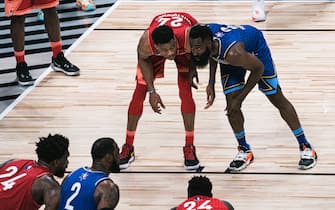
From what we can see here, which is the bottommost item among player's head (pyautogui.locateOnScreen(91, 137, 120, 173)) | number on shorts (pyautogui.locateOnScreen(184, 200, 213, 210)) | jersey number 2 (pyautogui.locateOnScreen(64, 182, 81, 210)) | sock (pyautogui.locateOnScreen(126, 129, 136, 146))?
sock (pyautogui.locateOnScreen(126, 129, 136, 146))

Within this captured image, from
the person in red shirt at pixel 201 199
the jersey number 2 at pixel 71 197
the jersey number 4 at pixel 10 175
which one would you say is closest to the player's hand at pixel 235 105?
the person in red shirt at pixel 201 199

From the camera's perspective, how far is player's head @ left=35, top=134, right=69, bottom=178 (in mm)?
4770

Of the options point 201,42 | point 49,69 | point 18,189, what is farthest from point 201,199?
point 49,69

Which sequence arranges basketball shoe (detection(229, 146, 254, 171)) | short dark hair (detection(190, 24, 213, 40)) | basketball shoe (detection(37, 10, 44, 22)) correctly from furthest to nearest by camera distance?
1. basketball shoe (detection(37, 10, 44, 22))
2. basketball shoe (detection(229, 146, 254, 171))
3. short dark hair (detection(190, 24, 213, 40))

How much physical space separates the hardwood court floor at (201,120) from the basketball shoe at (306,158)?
45 mm

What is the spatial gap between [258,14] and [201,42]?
12.7ft

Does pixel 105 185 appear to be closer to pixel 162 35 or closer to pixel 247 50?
pixel 162 35

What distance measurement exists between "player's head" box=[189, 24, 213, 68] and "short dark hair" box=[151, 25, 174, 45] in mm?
142

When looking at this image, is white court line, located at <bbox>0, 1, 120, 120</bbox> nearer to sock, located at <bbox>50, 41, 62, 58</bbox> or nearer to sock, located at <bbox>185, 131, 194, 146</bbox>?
sock, located at <bbox>50, 41, 62, 58</bbox>

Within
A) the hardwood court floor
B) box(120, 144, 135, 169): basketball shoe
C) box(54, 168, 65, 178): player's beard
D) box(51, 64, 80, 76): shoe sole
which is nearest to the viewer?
box(54, 168, 65, 178): player's beard

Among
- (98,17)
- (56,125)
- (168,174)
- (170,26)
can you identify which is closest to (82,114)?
(56,125)

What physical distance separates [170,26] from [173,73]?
2411 mm

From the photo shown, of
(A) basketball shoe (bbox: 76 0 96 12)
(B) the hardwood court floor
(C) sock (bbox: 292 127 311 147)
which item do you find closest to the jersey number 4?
(B) the hardwood court floor

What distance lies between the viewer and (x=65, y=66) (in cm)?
836
